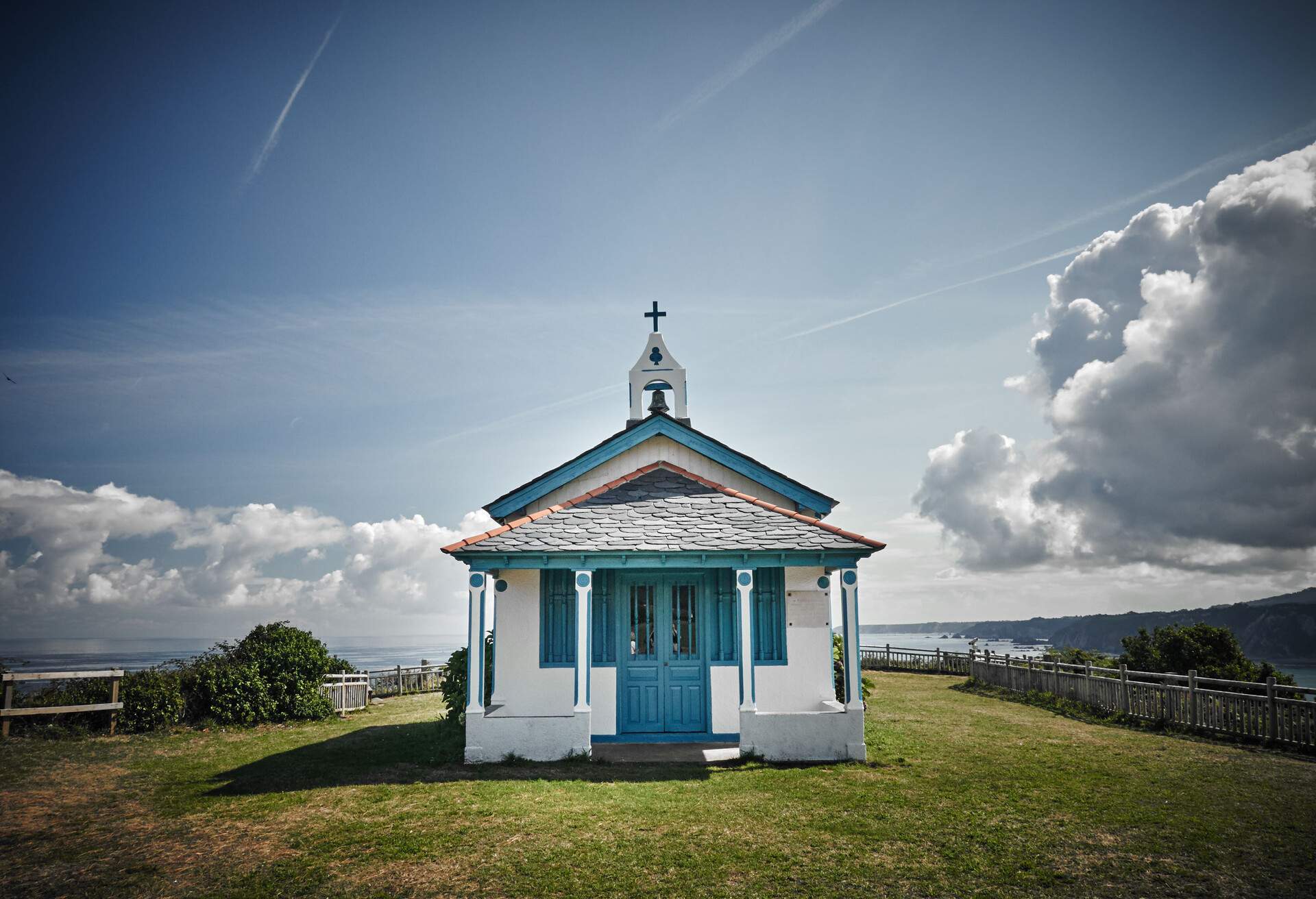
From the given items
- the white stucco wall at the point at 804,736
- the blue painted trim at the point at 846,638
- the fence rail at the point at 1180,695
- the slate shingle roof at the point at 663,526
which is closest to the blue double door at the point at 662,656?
the slate shingle roof at the point at 663,526

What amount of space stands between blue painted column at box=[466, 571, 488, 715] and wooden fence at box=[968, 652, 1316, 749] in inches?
548

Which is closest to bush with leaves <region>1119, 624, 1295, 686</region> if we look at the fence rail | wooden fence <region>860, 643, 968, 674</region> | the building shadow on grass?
the fence rail

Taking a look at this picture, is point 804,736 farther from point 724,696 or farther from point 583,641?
point 583,641

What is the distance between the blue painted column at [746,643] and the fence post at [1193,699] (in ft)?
31.8

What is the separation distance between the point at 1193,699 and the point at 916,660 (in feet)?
56.7

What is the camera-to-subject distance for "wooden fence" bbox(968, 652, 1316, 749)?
491 inches

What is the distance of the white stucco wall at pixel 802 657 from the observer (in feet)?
42.1

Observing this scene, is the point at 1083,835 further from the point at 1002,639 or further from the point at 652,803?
the point at 1002,639

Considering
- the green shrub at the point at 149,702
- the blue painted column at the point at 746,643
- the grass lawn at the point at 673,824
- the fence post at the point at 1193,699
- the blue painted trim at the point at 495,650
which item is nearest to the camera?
the grass lawn at the point at 673,824

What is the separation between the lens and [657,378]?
16.5 meters

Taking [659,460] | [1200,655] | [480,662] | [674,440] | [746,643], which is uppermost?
[674,440]

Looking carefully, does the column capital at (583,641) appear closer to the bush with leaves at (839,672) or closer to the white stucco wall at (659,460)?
the white stucco wall at (659,460)

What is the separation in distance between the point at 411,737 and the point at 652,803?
793 cm

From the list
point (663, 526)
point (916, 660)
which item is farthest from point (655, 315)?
point (916, 660)
